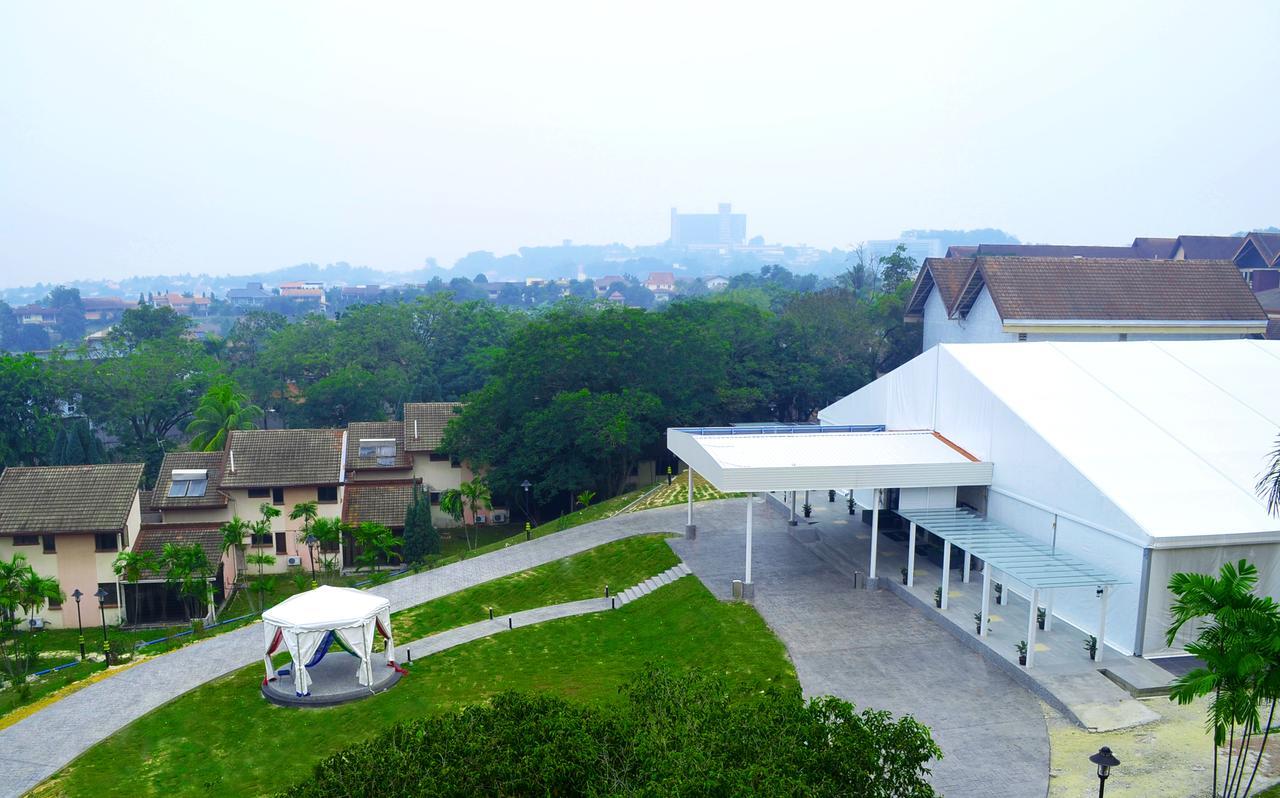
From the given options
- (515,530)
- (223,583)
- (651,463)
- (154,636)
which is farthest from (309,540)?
(651,463)

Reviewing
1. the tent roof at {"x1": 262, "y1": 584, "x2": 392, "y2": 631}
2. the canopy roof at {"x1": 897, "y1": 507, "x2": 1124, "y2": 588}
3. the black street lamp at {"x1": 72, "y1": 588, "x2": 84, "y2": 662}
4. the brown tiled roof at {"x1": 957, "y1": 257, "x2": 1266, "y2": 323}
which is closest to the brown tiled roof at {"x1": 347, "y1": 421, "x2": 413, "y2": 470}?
the black street lamp at {"x1": 72, "y1": 588, "x2": 84, "y2": 662}

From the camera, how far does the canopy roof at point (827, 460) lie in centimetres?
2273

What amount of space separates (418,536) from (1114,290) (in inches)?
1166

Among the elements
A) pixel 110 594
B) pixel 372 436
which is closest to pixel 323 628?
pixel 110 594

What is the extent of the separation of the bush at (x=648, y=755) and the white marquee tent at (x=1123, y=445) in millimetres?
10763

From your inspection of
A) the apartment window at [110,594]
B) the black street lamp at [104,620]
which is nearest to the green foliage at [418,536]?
the apartment window at [110,594]

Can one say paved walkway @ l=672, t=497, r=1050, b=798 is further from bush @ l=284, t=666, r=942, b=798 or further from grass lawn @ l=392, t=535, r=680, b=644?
bush @ l=284, t=666, r=942, b=798

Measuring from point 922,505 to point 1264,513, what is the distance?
7402 mm

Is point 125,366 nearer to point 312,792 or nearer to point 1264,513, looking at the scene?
point 312,792

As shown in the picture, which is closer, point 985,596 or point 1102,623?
point 1102,623

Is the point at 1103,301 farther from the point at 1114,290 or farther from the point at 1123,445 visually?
the point at 1123,445

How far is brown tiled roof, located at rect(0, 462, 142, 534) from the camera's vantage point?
1183 inches

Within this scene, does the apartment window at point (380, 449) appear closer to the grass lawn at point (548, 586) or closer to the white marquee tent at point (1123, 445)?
the grass lawn at point (548, 586)

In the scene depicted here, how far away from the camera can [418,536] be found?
34.5m
